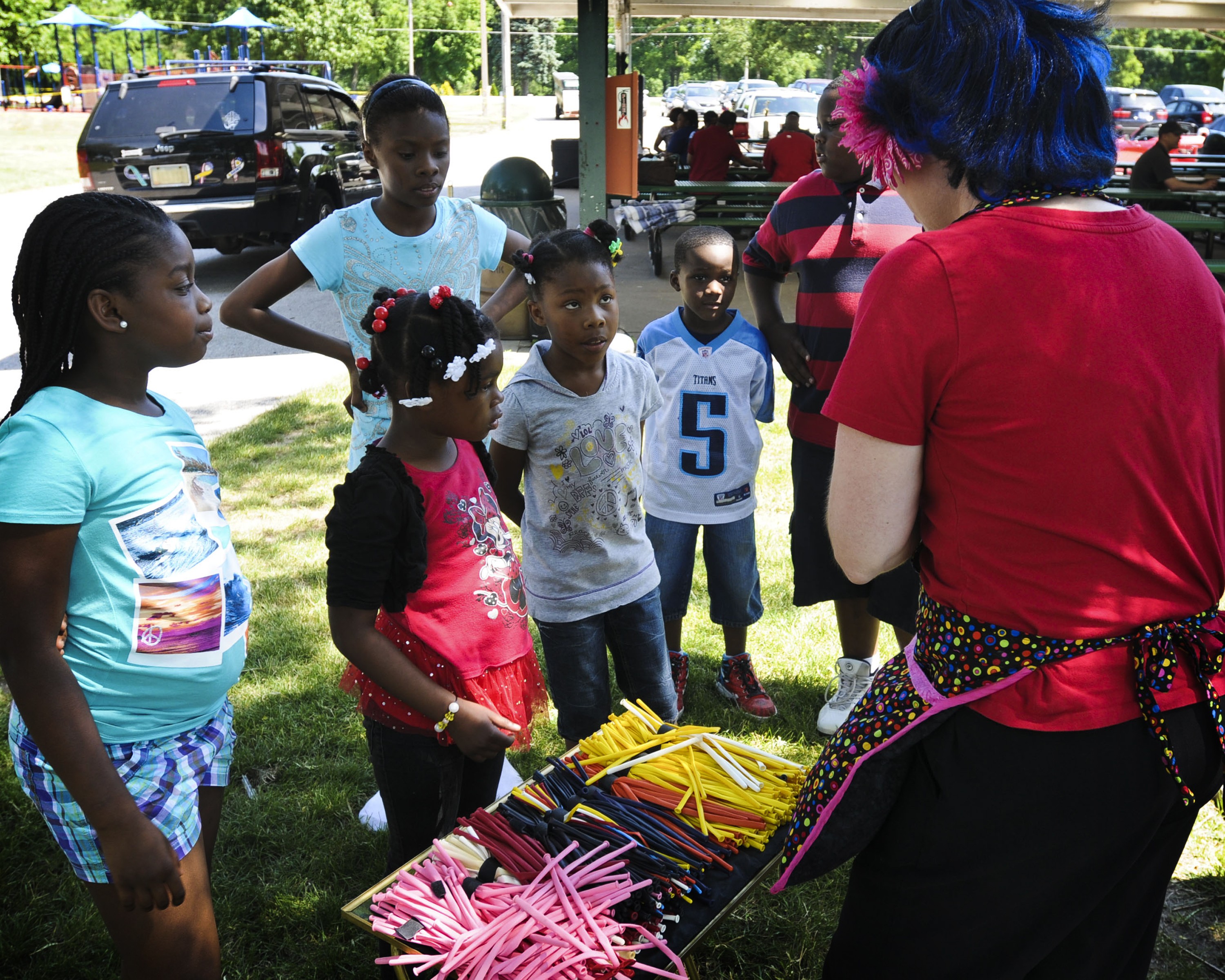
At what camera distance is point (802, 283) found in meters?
3.44

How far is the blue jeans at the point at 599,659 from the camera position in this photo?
282 centimetres

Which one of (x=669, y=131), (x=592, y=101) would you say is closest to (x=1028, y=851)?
(x=592, y=101)

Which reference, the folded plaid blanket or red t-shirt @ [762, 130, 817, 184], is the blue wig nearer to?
the folded plaid blanket

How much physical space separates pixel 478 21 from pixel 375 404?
66.7 meters

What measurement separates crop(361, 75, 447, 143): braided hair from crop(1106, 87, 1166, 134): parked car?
1180 inches

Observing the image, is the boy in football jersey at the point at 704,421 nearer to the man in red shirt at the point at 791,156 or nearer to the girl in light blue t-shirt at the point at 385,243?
the girl in light blue t-shirt at the point at 385,243

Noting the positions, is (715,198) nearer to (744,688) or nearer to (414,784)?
(744,688)

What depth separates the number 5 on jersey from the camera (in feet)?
11.5

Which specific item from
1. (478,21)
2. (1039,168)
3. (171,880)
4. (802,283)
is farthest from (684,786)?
(478,21)

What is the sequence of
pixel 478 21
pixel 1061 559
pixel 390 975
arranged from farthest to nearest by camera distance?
pixel 478 21 → pixel 390 975 → pixel 1061 559

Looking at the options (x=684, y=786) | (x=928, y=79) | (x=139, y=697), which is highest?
(x=928, y=79)

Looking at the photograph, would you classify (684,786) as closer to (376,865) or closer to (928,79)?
(376,865)

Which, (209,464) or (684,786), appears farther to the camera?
(684,786)

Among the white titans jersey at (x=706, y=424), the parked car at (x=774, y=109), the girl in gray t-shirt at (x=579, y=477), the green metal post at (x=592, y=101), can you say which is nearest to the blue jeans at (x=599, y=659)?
the girl in gray t-shirt at (x=579, y=477)
